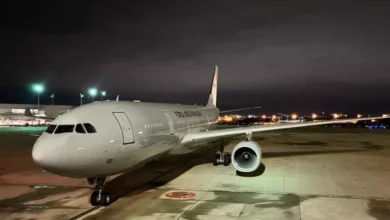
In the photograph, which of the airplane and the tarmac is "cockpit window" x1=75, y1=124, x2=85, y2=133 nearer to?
the airplane

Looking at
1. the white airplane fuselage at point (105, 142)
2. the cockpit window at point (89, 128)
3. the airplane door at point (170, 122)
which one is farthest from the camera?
the airplane door at point (170, 122)

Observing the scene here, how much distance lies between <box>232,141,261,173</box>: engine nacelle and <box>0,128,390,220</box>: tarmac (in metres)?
0.57

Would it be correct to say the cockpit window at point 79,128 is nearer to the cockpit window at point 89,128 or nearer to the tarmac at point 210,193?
the cockpit window at point 89,128

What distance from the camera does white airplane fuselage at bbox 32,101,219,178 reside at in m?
8.17

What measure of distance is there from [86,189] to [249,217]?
19.1 ft

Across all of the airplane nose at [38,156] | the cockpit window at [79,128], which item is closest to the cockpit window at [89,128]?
the cockpit window at [79,128]

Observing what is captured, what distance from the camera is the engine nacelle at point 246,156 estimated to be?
44.2ft

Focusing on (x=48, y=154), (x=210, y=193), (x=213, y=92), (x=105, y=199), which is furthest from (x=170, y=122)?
(x=213, y=92)

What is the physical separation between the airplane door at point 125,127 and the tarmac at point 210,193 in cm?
181

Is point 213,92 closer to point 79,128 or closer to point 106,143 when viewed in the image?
point 106,143

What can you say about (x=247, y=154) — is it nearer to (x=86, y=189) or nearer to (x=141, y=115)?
(x=141, y=115)

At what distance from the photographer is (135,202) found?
10.4 meters

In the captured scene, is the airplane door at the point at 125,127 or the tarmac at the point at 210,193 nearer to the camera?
the tarmac at the point at 210,193

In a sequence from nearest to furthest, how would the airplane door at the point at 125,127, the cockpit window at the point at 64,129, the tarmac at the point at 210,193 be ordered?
the cockpit window at the point at 64,129
the tarmac at the point at 210,193
the airplane door at the point at 125,127
